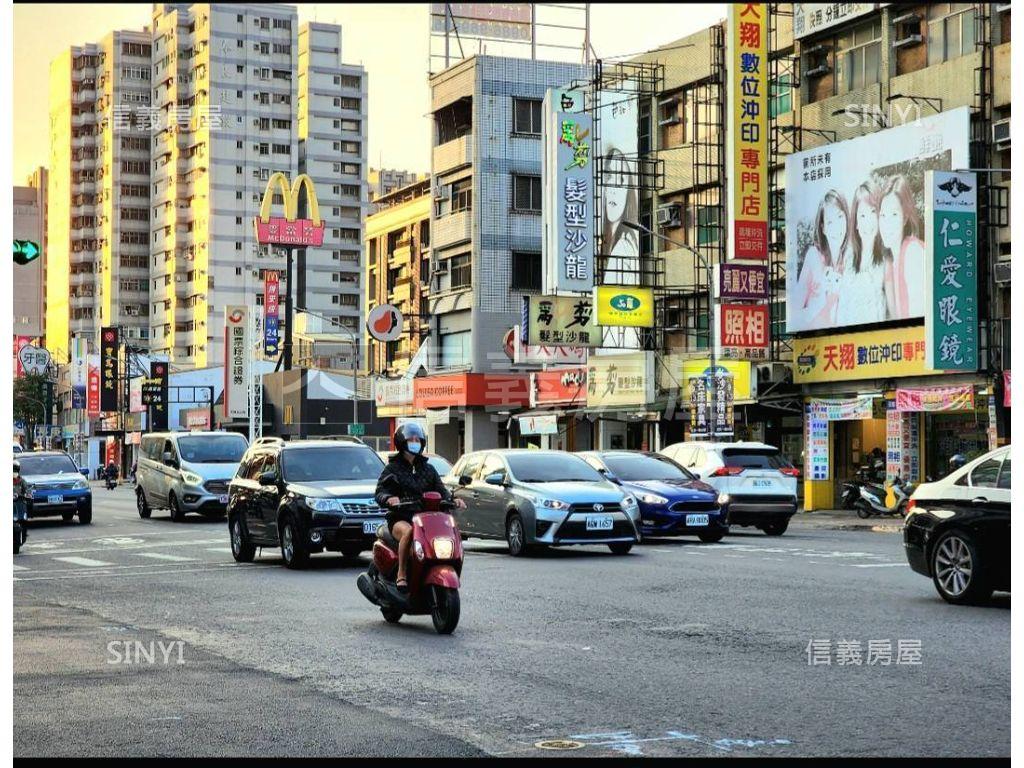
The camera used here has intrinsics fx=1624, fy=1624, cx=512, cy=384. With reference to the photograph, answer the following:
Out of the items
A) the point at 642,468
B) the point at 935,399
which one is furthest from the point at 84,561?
the point at 935,399

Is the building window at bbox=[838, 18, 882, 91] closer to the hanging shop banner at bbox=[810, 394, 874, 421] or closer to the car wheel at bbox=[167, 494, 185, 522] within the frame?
the hanging shop banner at bbox=[810, 394, 874, 421]

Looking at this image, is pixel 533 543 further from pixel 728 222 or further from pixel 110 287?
pixel 110 287

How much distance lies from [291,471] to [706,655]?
10710 mm

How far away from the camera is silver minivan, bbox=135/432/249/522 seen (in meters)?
35.1

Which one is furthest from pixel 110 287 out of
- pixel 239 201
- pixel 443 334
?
pixel 443 334

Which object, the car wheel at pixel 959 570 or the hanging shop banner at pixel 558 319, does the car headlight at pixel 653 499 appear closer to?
the car wheel at pixel 959 570

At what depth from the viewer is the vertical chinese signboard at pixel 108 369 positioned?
10425 cm

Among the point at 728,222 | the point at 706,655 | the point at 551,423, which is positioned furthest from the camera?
the point at 551,423

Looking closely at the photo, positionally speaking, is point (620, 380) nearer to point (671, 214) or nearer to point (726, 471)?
point (671, 214)

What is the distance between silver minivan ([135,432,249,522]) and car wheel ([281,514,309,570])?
1459 centimetres

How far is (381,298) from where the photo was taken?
8281 cm

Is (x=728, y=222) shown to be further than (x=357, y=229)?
No

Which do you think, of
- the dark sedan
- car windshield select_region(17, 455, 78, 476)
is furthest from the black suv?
car windshield select_region(17, 455, 78, 476)
